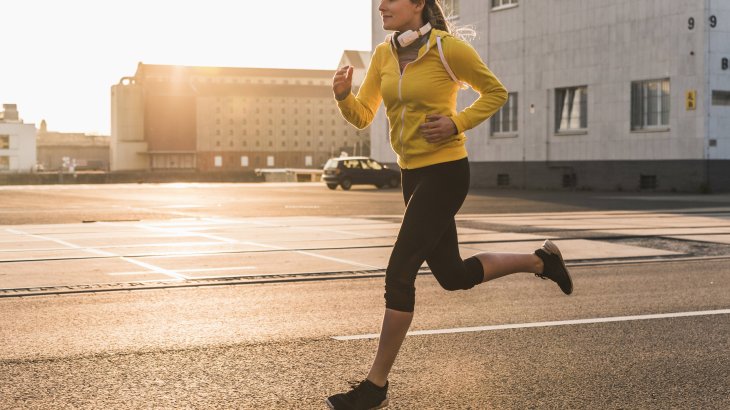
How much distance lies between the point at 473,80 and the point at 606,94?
32.1 meters

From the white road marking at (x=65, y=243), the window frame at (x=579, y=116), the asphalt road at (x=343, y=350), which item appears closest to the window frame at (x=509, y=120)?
the window frame at (x=579, y=116)

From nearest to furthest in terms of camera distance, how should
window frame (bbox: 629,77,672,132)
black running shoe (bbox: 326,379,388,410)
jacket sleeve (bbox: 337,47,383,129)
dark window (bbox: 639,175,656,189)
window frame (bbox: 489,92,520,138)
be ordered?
black running shoe (bbox: 326,379,388,410) → jacket sleeve (bbox: 337,47,383,129) → window frame (bbox: 629,77,672,132) → dark window (bbox: 639,175,656,189) → window frame (bbox: 489,92,520,138)

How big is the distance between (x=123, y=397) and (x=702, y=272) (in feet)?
22.3

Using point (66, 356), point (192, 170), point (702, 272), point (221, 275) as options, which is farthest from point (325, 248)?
point (192, 170)

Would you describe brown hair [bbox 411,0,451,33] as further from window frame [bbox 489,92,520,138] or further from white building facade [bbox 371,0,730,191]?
window frame [bbox 489,92,520,138]

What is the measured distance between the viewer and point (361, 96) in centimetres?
468

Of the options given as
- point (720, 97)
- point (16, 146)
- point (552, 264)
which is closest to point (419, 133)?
point (552, 264)

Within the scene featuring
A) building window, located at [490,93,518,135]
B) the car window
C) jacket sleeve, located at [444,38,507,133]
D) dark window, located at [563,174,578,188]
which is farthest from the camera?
the car window

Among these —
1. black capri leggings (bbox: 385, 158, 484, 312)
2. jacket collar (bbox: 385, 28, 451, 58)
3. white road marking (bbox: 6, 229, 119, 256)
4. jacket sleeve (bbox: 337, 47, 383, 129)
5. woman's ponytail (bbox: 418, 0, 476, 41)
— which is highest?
woman's ponytail (bbox: 418, 0, 476, 41)

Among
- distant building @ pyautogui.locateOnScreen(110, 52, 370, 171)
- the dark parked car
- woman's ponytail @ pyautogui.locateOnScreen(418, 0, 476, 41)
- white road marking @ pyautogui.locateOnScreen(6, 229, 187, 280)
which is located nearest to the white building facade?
the dark parked car

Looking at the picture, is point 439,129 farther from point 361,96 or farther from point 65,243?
point 65,243

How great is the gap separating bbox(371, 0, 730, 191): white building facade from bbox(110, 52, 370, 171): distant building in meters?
90.4

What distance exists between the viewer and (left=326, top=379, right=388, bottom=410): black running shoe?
4.11 meters

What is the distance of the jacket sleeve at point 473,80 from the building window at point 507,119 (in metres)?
35.9
